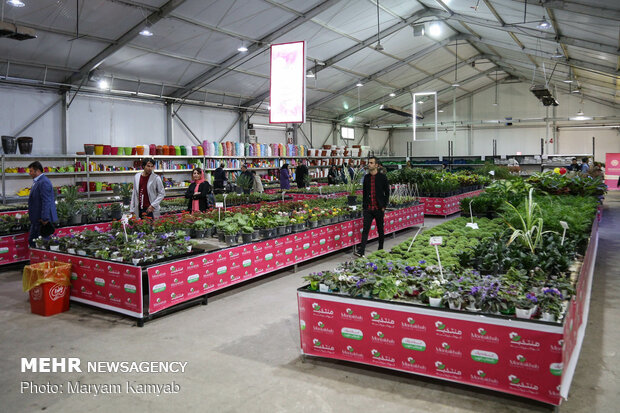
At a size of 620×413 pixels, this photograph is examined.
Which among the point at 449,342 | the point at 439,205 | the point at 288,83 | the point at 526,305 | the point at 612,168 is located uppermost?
the point at 288,83

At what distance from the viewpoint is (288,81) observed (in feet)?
30.1

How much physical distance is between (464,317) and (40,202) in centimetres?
602

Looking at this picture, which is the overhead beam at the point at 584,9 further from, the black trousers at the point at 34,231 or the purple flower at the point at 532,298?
the black trousers at the point at 34,231

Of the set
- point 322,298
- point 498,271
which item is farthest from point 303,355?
point 498,271

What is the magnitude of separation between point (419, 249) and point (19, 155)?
9224mm

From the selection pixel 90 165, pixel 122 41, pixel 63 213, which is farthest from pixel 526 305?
pixel 90 165

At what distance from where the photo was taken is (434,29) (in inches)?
632

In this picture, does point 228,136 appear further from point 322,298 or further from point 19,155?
point 322,298

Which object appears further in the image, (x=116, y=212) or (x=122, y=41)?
(x=122, y=41)

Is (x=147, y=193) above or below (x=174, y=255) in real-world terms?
above

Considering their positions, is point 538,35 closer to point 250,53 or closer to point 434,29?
point 434,29

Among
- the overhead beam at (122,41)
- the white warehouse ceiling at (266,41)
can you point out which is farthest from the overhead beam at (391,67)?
the overhead beam at (122,41)

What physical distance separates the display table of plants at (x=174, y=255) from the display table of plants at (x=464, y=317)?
186 centimetres

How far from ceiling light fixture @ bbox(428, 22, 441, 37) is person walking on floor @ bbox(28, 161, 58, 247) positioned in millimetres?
13095
